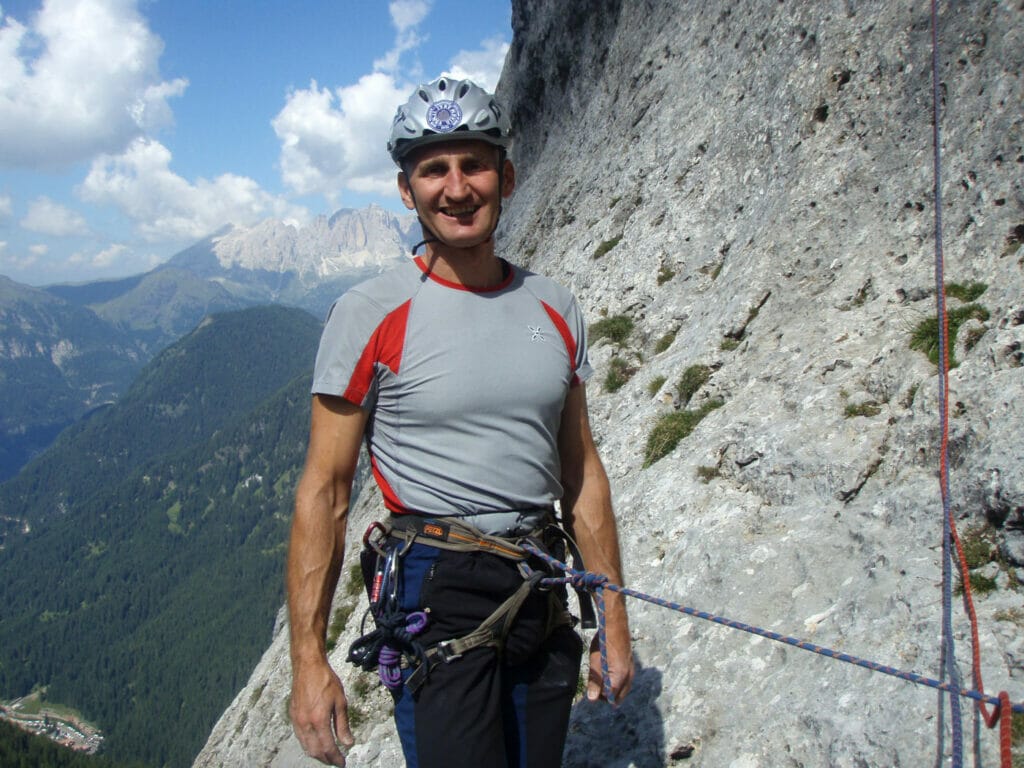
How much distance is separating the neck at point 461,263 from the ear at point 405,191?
279mm

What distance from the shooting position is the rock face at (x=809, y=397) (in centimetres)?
541

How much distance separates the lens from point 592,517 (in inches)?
183

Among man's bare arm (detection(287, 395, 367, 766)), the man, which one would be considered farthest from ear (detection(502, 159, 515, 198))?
man's bare arm (detection(287, 395, 367, 766))

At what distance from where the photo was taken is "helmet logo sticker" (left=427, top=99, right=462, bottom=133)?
397cm

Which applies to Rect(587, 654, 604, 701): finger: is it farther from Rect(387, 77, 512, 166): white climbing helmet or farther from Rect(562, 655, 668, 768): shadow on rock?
Rect(387, 77, 512, 166): white climbing helmet

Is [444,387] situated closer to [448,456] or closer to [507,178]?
[448,456]

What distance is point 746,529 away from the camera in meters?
7.96

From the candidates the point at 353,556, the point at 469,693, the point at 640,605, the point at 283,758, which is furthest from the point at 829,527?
the point at 353,556

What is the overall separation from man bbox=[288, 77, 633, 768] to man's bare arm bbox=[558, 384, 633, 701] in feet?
0.98

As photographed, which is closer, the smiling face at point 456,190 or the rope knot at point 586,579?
the smiling face at point 456,190

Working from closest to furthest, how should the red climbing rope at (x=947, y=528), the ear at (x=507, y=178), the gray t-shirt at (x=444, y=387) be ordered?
the red climbing rope at (x=947, y=528)
the gray t-shirt at (x=444, y=387)
the ear at (x=507, y=178)

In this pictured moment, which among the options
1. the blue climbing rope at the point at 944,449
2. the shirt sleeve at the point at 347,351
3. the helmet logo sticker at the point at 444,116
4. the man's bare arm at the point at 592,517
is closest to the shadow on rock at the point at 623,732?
the man's bare arm at the point at 592,517

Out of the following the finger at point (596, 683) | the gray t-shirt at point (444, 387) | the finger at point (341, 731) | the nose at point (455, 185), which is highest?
→ the nose at point (455, 185)

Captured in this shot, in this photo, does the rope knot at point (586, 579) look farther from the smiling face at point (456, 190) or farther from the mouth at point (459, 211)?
the mouth at point (459, 211)
